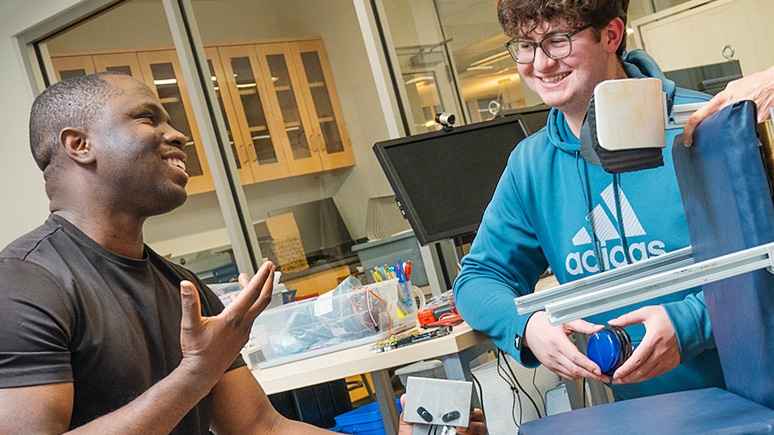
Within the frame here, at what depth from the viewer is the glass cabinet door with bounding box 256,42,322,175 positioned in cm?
420

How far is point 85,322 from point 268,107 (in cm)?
294

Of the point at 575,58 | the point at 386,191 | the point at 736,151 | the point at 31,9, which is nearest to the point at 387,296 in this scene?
the point at 575,58

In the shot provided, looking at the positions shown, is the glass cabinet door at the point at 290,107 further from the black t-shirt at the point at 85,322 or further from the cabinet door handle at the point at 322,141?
the black t-shirt at the point at 85,322

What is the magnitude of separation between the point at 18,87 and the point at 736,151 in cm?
470

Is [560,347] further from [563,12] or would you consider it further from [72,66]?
[72,66]

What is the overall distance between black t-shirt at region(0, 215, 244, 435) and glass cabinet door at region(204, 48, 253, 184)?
2.66 metres

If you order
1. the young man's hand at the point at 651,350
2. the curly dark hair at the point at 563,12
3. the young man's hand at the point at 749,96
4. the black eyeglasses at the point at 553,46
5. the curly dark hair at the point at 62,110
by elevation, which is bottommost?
the young man's hand at the point at 651,350

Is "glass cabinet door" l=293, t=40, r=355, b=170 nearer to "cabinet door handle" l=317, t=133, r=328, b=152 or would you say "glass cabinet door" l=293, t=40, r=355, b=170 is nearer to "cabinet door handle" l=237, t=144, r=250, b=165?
"cabinet door handle" l=317, t=133, r=328, b=152

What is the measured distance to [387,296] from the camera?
2.20 metres

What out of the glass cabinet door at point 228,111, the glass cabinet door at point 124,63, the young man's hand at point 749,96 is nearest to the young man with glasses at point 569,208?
the young man's hand at point 749,96

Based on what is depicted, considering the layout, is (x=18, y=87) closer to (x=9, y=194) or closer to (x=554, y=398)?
(x=9, y=194)

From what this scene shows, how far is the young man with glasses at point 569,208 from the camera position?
1578mm

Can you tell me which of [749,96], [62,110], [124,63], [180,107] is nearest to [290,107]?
[180,107]

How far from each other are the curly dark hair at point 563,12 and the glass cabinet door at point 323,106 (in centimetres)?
243
